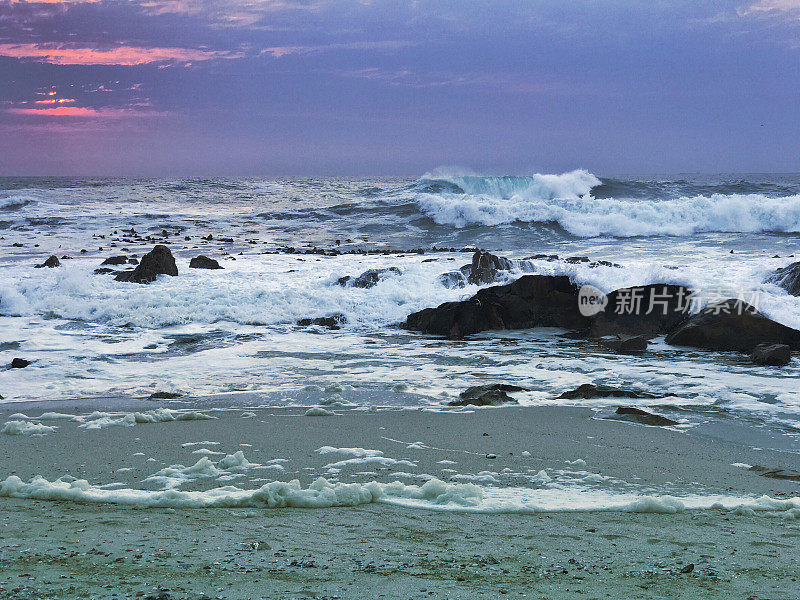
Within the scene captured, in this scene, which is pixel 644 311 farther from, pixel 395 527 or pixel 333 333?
pixel 395 527

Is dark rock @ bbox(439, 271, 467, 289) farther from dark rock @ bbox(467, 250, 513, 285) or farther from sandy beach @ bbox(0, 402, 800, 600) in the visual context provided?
sandy beach @ bbox(0, 402, 800, 600)

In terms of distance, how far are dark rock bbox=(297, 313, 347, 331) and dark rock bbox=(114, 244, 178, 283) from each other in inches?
157

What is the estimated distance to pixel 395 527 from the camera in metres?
3.13

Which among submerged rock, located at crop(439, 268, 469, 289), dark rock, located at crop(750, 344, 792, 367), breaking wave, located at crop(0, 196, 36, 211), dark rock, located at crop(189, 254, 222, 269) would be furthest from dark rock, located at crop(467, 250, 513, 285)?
breaking wave, located at crop(0, 196, 36, 211)

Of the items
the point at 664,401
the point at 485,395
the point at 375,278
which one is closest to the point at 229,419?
the point at 485,395

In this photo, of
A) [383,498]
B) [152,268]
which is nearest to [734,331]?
[383,498]

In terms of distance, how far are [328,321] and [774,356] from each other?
6.03m

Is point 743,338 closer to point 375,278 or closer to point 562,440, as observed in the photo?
point 562,440

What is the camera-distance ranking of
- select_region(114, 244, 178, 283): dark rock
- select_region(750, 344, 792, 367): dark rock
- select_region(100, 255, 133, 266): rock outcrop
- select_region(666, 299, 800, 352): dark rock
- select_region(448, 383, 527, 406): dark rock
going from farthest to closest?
select_region(100, 255, 133, 266): rock outcrop, select_region(114, 244, 178, 283): dark rock, select_region(666, 299, 800, 352): dark rock, select_region(750, 344, 792, 367): dark rock, select_region(448, 383, 527, 406): dark rock

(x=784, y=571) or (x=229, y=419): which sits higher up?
(x=784, y=571)

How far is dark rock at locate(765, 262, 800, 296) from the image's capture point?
11.2m

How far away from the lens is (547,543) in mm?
2959

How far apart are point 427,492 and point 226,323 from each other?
769 cm

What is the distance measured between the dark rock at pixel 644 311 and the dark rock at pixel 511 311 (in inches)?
16.9
